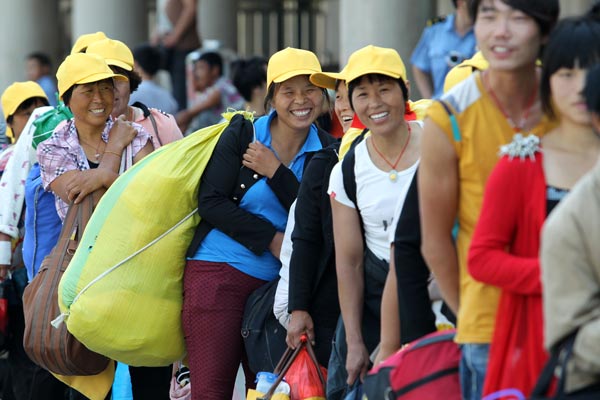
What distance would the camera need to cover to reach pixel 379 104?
4.97 metres

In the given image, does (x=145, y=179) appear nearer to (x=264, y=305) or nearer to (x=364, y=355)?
(x=264, y=305)

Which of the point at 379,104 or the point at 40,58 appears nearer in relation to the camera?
the point at 379,104

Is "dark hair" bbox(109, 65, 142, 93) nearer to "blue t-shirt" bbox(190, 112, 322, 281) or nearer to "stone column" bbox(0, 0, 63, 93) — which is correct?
"blue t-shirt" bbox(190, 112, 322, 281)

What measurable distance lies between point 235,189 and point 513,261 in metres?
2.55

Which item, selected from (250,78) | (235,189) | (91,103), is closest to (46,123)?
(91,103)

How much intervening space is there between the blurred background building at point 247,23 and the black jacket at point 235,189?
4.08 m

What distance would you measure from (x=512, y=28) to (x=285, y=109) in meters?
2.26

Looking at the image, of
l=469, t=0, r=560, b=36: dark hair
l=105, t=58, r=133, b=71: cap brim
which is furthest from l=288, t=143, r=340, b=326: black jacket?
l=105, t=58, r=133, b=71: cap brim

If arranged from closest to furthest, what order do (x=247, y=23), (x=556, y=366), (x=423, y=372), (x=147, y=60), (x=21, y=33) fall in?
(x=556, y=366), (x=423, y=372), (x=147, y=60), (x=21, y=33), (x=247, y=23)

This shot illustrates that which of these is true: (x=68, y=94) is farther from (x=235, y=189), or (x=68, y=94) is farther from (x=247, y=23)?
(x=247, y=23)

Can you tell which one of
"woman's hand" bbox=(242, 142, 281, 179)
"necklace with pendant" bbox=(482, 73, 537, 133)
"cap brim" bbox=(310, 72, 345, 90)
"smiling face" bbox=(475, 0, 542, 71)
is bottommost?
"woman's hand" bbox=(242, 142, 281, 179)

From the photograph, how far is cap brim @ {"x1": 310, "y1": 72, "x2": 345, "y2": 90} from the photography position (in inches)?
226

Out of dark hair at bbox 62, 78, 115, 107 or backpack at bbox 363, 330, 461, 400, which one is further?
dark hair at bbox 62, 78, 115, 107

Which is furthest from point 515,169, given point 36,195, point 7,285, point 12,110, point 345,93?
point 12,110
